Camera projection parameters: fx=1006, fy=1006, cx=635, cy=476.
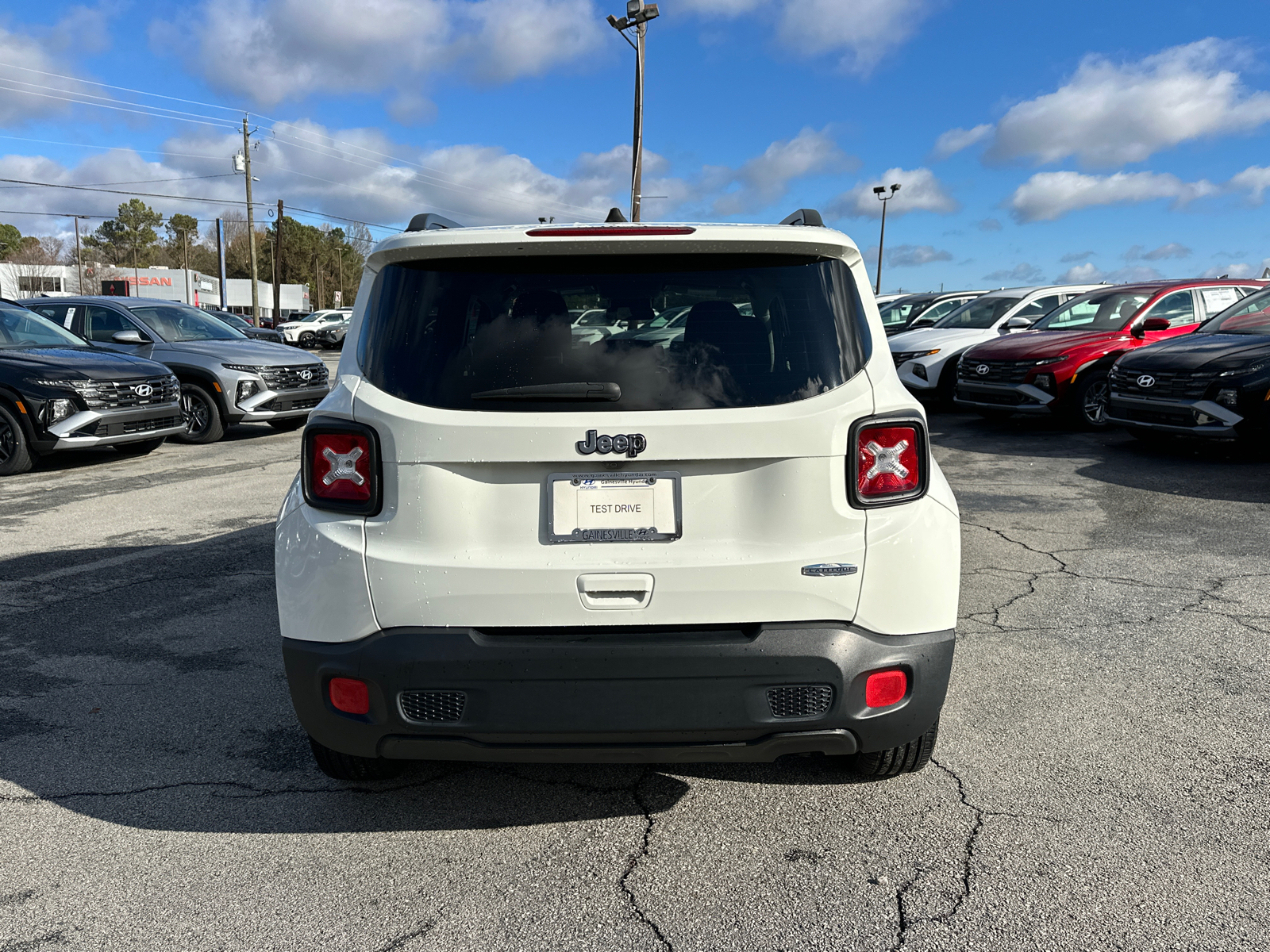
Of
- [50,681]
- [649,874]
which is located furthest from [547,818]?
[50,681]

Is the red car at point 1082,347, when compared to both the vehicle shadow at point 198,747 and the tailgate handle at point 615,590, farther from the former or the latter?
the tailgate handle at point 615,590

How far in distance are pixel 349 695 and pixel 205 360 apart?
1070cm

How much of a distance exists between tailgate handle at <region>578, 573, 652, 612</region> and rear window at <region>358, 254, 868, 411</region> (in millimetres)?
430

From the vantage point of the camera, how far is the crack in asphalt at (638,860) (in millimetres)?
2451

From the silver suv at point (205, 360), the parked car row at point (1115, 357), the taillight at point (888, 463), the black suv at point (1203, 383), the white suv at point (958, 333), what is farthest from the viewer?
the white suv at point (958, 333)

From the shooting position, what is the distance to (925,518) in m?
2.71

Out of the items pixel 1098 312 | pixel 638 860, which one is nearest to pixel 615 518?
pixel 638 860

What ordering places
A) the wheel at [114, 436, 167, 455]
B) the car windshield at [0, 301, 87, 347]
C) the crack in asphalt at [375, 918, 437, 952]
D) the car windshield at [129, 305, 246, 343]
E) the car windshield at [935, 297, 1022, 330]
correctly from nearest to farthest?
the crack in asphalt at [375, 918, 437, 952] < the car windshield at [0, 301, 87, 347] < the wheel at [114, 436, 167, 455] < the car windshield at [129, 305, 246, 343] < the car windshield at [935, 297, 1022, 330]

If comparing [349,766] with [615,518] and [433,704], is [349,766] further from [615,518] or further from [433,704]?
[615,518]

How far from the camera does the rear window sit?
103 inches

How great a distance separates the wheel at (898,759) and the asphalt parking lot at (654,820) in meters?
0.07

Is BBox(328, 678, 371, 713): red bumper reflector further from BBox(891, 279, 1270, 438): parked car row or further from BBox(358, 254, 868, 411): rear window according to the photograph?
BBox(891, 279, 1270, 438): parked car row

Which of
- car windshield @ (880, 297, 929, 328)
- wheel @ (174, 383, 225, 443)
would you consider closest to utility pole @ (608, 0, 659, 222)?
car windshield @ (880, 297, 929, 328)

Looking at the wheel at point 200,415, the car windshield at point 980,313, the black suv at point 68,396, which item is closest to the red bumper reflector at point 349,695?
the black suv at point 68,396
